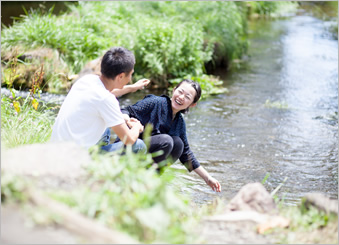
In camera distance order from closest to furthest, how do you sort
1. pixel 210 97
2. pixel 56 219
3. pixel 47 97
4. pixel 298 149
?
pixel 56 219
pixel 298 149
pixel 47 97
pixel 210 97

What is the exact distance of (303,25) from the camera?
17.1 metres

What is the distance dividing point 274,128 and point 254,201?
438 cm

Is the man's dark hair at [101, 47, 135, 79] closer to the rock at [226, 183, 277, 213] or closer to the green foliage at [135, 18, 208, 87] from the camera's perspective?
the rock at [226, 183, 277, 213]

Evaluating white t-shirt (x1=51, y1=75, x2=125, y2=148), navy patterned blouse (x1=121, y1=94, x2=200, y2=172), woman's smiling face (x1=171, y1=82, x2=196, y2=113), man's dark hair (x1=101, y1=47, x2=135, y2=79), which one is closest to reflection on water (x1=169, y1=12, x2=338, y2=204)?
navy patterned blouse (x1=121, y1=94, x2=200, y2=172)

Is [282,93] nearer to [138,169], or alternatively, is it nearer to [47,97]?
[47,97]

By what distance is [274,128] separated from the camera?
708 cm

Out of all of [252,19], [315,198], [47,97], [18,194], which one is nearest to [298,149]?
[315,198]

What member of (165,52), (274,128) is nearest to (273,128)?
(274,128)

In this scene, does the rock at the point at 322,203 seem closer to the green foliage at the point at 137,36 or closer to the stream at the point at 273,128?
the stream at the point at 273,128

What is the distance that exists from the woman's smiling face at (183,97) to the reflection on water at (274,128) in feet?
3.01

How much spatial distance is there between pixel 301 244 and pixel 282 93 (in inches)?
274

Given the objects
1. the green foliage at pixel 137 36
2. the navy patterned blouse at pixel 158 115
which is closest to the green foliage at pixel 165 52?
the green foliage at pixel 137 36

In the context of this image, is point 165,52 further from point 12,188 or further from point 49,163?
point 12,188

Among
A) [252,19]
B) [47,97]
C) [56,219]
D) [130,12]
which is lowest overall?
[252,19]
